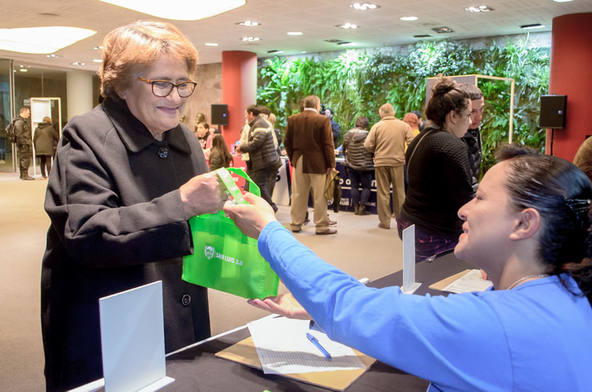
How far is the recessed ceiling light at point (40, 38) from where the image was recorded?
36.1 feet

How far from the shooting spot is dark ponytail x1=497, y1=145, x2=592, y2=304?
0.89 meters

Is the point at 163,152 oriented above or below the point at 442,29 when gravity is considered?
below

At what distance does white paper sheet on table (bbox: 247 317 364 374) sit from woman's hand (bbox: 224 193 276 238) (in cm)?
36

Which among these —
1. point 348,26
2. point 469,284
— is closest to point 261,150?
point 348,26

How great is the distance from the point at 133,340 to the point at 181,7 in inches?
343

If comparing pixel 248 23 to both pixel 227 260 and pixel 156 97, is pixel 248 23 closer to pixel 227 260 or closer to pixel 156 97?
pixel 156 97

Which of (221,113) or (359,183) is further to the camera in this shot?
(221,113)

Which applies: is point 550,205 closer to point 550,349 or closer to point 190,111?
point 550,349

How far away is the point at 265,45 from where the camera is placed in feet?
40.5

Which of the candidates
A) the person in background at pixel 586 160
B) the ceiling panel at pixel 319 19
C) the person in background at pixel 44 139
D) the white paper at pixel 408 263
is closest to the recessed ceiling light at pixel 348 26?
the ceiling panel at pixel 319 19

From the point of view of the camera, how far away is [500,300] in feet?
2.78

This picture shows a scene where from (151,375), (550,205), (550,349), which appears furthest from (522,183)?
(151,375)

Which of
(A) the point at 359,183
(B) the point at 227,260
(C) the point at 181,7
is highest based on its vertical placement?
(C) the point at 181,7

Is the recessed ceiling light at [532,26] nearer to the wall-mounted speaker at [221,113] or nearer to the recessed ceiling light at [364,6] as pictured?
the recessed ceiling light at [364,6]
